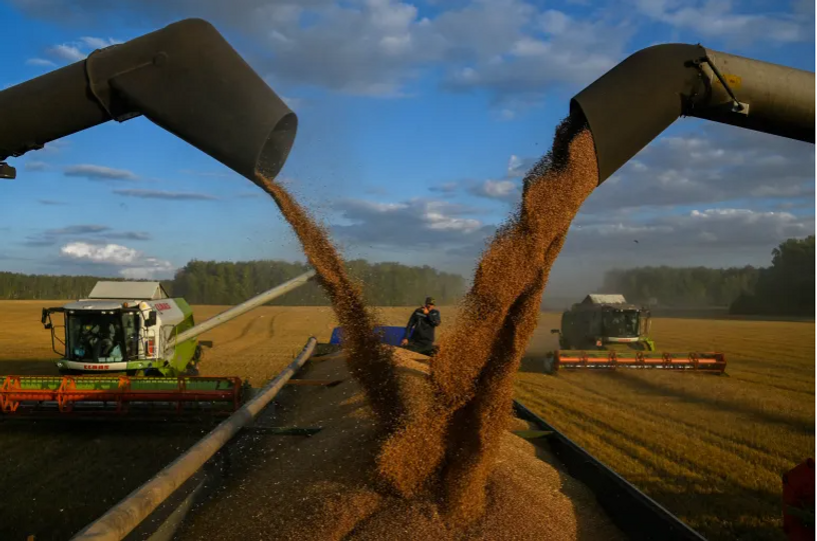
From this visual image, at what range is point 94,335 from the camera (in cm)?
904

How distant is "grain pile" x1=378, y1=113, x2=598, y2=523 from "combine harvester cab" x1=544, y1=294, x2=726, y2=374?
1034 cm

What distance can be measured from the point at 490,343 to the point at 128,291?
9.00 m

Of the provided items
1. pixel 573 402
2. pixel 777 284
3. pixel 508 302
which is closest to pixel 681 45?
pixel 508 302

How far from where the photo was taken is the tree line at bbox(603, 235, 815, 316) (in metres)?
44.0

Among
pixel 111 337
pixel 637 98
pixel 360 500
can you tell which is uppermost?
pixel 637 98

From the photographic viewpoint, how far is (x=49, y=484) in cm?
566

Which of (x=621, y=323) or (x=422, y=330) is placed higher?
(x=422, y=330)

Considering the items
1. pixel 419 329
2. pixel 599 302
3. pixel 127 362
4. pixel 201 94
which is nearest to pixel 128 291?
pixel 127 362

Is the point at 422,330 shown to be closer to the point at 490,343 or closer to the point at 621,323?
the point at 490,343

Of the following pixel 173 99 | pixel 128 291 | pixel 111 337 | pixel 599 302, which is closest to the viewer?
pixel 173 99

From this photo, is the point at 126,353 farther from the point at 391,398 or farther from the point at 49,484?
the point at 391,398

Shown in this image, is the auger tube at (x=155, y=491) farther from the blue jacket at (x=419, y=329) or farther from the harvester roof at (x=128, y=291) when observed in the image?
the harvester roof at (x=128, y=291)

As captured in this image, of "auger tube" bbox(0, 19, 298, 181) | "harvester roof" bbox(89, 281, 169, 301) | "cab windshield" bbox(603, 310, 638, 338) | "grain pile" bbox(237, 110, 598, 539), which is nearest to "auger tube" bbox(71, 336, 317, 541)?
"grain pile" bbox(237, 110, 598, 539)

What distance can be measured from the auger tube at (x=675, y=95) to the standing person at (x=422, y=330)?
3.57m
